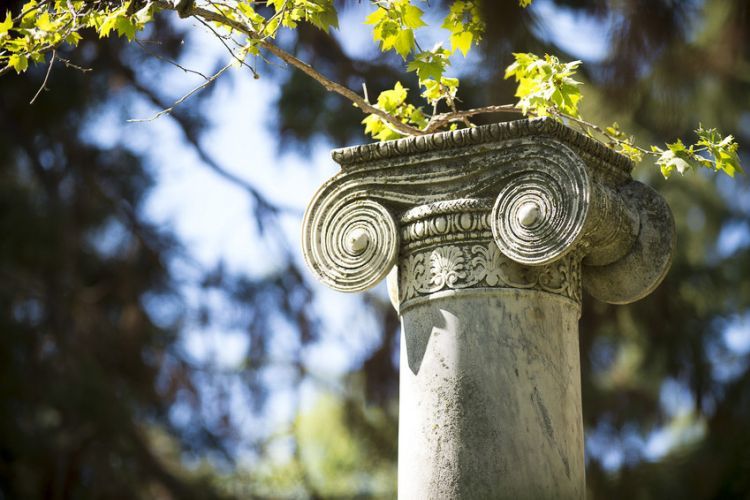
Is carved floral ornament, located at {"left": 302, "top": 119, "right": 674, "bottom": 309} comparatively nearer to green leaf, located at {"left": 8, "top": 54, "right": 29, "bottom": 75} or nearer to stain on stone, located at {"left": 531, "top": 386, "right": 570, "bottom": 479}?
stain on stone, located at {"left": 531, "top": 386, "right": 570, "bottom": 479}

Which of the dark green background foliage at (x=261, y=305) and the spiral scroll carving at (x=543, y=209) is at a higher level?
the dark green background foliage at (x=261, y=305)

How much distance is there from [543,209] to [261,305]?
24.1 ft

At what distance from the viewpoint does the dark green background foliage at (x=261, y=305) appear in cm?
767

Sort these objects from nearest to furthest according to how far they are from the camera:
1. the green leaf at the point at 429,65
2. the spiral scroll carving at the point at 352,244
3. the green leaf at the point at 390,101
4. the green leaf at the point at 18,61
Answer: the spiral scroll carving at the point at 352,244 < the green leaf at the point at 429,65 < the green leaf at the point at 18,61 < the green leaf at the point at 390,101

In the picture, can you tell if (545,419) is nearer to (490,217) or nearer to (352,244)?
(490,217)

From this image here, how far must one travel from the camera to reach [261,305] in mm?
10789

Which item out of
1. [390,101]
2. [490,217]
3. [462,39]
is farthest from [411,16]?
[490,217]

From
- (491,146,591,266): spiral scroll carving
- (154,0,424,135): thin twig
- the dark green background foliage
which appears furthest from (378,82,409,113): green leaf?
the dark green background foliage

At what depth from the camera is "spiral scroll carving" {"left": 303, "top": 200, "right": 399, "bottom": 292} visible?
3.87 metres

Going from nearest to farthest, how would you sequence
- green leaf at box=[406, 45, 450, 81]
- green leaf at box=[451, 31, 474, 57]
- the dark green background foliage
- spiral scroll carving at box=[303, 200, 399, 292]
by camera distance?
spiral scroll carving at box=[303, 200, 399, 292], green leaf at box=[406, 45, 450, 81], green leaf at box=[451, 31, 474, 57], the dark green background foliage

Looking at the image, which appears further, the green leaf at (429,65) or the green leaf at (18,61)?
the green leaf at (18,61)

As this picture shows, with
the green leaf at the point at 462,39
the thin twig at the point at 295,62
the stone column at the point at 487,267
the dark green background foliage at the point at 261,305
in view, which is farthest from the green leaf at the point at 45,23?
the dark green background foliage at the point at 261,305

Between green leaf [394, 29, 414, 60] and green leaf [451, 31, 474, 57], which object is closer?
green leaf [394, 29, 414, 60]

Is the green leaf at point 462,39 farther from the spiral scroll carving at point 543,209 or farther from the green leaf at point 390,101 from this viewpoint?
the spiral scroll carving at point 543,209
